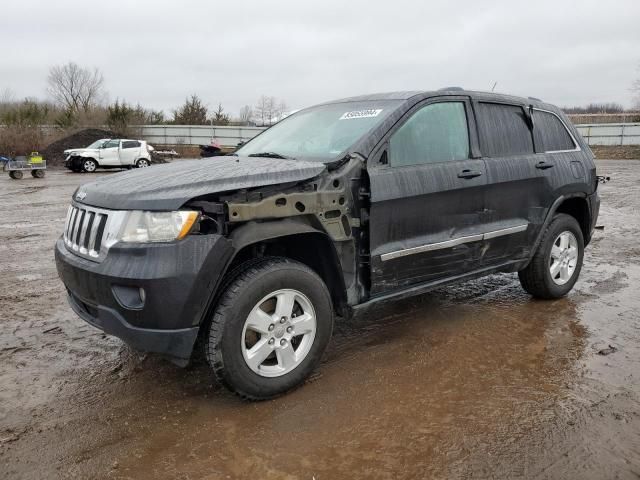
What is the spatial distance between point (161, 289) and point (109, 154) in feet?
81.3

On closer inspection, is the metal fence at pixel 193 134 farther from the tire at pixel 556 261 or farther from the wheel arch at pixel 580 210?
the tire at pixel 556 261

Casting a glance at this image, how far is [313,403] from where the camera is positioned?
303 centimetres

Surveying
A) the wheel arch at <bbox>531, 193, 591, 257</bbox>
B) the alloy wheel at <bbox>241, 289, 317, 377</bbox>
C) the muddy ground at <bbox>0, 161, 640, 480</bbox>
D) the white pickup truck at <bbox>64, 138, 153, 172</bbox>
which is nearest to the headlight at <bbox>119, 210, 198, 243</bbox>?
the alloy wheel at <bbox>241, 289, 317, 377</bbox>

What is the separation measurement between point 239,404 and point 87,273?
3.74ft

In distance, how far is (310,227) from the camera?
3.12m

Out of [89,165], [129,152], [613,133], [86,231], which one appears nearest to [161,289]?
[86,231]

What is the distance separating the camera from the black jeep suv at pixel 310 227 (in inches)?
108

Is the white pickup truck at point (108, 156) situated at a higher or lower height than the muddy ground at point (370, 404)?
higher

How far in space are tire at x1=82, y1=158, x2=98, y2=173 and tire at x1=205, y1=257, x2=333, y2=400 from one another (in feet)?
80.2

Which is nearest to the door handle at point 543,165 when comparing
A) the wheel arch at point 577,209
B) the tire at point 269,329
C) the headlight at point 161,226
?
the wheel arch at point 577,209

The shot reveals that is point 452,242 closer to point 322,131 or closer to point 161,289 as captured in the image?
point 322,131

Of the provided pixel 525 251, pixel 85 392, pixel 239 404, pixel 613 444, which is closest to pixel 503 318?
pixel 525 251

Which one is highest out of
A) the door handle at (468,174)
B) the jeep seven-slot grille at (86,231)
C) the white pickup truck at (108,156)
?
the white pickup truck at (108,156)

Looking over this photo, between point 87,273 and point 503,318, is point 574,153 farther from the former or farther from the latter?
point 87,273
